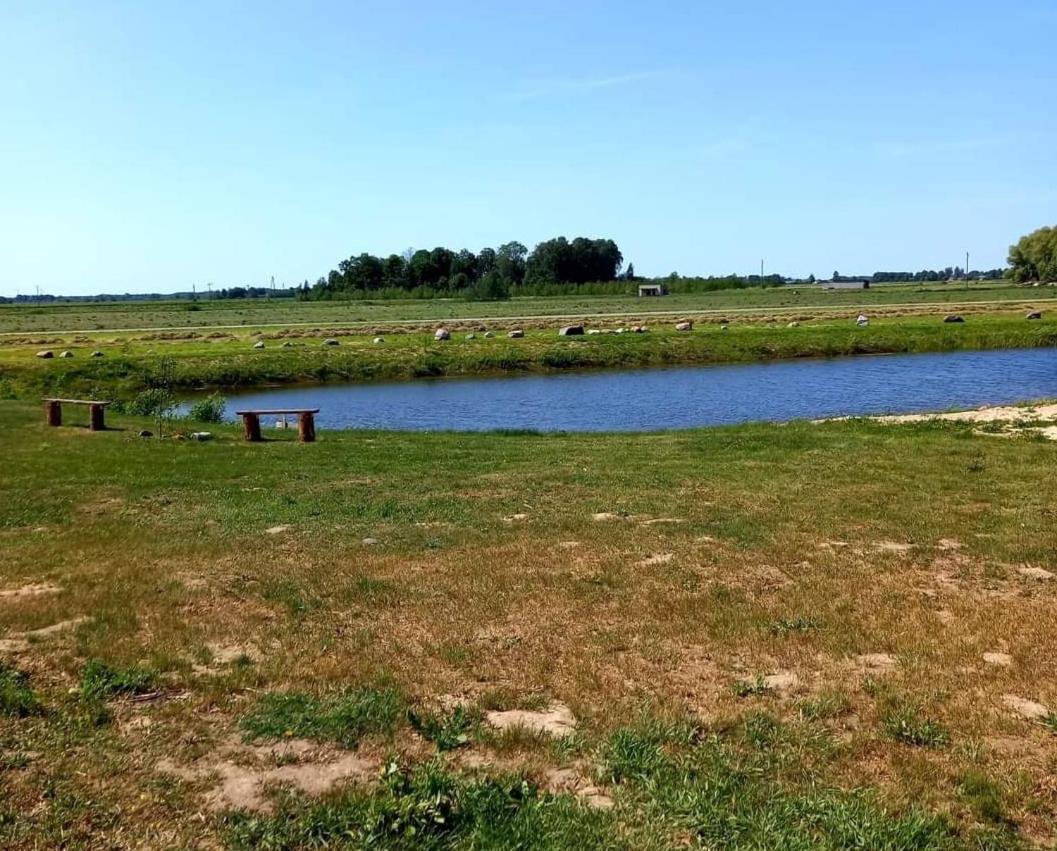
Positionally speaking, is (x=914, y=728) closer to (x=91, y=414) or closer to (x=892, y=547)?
(x=892, y=547)

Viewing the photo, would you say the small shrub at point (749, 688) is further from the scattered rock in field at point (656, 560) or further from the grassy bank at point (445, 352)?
the grassy bank at point (445, 352)

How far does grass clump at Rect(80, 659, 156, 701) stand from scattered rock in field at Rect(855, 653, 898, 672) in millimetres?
5078

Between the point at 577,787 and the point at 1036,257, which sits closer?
the point at 577,787

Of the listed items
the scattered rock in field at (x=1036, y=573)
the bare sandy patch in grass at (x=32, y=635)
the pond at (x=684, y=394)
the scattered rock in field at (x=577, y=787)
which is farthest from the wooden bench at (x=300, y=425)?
the scattered rock in field at (x=577, y=787)

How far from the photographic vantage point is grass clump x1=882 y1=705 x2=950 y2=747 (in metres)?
5.30

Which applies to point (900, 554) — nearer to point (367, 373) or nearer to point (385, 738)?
point (385, 738)

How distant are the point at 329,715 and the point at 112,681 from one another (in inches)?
66.8

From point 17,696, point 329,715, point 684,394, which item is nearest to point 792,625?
point 329,715

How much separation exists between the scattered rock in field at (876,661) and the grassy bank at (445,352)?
39276 millimetres

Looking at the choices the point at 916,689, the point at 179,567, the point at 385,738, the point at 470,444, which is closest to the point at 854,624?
the point at 916,689

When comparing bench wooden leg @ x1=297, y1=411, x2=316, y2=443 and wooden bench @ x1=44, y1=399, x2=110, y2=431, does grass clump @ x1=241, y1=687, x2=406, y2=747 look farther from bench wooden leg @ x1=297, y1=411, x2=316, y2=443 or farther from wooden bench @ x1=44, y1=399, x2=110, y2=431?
wooden bench @ x1=44, y1=399, x2=110, y2=431

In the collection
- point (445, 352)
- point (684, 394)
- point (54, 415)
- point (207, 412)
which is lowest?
point (684, 394)

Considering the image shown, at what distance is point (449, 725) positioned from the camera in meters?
5.56

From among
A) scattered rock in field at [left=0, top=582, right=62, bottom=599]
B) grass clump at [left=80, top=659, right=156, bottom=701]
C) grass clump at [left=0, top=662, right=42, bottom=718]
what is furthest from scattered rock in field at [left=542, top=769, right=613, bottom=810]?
scattered rock in field at [left=0, top=582, right=62, bottom=599]
